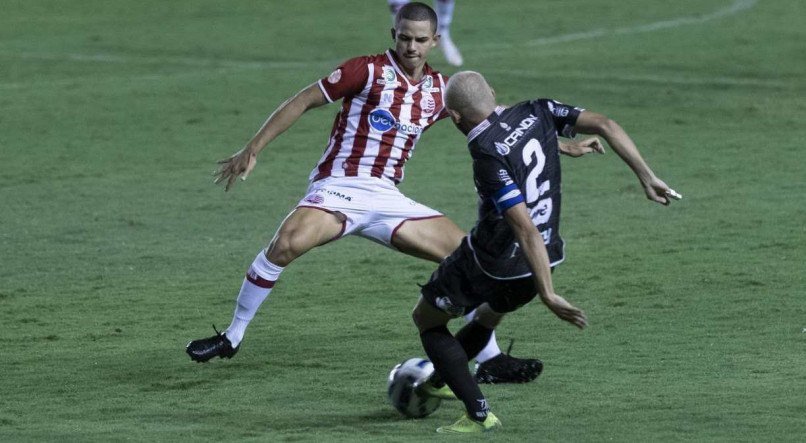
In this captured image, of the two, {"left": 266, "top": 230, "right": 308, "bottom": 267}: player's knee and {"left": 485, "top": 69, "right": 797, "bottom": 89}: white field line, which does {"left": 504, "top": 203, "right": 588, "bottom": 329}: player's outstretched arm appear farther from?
{"left": 485, "top": 69, "right": 797, "bottom": 89}: white field line

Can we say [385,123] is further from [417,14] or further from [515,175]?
[515,175]

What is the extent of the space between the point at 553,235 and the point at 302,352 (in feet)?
7.81

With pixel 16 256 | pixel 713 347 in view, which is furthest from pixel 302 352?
pixel 16 256

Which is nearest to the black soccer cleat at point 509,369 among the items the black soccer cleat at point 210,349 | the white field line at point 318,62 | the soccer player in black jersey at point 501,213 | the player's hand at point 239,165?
the soccer player in black jersey at point 501,213

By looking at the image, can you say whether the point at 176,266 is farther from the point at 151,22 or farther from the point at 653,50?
the point at 151,22

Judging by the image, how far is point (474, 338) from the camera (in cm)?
719

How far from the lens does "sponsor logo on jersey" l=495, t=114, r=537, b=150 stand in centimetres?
630

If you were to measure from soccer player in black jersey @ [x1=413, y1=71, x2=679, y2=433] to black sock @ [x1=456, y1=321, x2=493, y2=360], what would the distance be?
14.2 inches

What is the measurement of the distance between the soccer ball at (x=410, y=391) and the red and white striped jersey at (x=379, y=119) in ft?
5.17

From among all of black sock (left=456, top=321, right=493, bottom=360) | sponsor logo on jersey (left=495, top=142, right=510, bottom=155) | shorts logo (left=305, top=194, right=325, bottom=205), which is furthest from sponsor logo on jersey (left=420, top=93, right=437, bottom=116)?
sponsor logo on jersey (left=495, top=142, right=510, bottom=155)

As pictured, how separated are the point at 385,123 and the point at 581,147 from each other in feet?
4.97

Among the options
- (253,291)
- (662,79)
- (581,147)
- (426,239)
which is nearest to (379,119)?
(426,239)

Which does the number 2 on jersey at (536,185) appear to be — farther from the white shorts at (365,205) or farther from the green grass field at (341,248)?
the white shorts at (365,205)

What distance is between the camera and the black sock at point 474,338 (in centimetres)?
716
